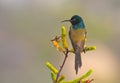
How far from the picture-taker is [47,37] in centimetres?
915

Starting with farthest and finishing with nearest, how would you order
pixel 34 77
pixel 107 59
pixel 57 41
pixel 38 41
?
pixel 38 41 → pixel 107 59 → pixel 34 77 → pixel 57 41

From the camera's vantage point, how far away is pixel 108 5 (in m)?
12.4

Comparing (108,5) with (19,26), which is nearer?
(19,26)

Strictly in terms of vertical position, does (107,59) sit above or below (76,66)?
below

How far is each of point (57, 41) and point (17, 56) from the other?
24.0 ft

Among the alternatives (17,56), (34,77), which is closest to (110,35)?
(17,56)

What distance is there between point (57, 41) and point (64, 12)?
9.60 metres

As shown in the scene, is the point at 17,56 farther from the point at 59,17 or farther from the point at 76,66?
the point at 76,66

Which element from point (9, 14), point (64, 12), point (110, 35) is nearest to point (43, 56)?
point (110, 35)

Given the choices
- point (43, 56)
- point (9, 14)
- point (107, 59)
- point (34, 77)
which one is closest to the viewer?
point (34, 77)

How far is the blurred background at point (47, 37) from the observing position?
748 cm

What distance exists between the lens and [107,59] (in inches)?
343

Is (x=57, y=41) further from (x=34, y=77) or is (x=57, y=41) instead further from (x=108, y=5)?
(x=108, y=5)

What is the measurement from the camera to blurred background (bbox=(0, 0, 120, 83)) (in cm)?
748
